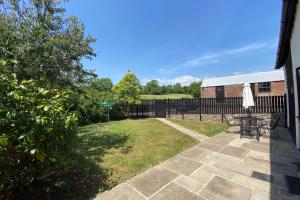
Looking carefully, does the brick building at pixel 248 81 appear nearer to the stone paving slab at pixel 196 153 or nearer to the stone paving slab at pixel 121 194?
the stone paving slab at pixel 196 153

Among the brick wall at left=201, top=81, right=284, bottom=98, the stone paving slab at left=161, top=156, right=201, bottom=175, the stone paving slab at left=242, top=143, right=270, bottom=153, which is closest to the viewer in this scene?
the stone paving slab at left=161, top=156, right=201, bottom=175

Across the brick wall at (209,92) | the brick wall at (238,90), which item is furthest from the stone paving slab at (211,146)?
the brick wall at (209,92)

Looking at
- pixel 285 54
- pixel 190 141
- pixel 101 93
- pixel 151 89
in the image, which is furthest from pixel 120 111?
pixel 151 89

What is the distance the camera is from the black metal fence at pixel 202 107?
32.5 feet

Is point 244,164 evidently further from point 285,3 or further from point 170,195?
point 285,3

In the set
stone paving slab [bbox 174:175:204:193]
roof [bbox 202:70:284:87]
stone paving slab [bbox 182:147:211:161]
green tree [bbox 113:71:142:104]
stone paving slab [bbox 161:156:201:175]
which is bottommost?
stone paving slab [bbox 174:175:204:193]

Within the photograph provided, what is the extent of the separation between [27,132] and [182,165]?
3293 millimetres

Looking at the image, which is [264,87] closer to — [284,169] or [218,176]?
[284,169]

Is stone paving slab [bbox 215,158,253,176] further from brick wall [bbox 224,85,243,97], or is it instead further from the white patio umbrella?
brick wall [bbox 224,85,243,97]

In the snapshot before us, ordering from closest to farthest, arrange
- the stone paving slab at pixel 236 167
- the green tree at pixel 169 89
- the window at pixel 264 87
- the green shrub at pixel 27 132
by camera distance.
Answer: the green shrub at pixel 27 132
the stone paving slab at pixel 236 167
the window at pixel 264 87
the green tree at pixel 169 89

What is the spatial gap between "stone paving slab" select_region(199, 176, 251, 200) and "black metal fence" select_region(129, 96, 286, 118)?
8.21 metres

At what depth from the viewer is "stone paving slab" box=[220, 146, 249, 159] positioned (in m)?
4.66

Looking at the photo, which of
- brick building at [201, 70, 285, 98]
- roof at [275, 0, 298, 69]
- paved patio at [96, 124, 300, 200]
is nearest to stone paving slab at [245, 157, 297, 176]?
paved patio at [96, 124, 300, 200]

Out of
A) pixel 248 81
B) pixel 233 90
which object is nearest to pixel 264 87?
pixel 248 81
